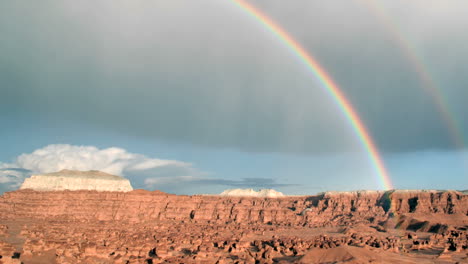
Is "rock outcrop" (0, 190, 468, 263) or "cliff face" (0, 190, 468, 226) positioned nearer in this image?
"rock outcrop" (0, 190, 468, 263)

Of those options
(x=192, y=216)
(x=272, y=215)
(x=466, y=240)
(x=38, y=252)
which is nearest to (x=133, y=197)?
(x=192, y=216)

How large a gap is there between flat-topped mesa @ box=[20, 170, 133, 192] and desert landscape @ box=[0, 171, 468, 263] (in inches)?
31.4

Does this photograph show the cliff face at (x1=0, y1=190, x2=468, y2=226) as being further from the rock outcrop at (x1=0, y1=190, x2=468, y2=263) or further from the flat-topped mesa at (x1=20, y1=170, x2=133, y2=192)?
the flat-topped mesa at (x1=20, y1=170, x2=133, y2=192)

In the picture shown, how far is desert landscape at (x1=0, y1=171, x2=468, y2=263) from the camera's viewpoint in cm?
5192

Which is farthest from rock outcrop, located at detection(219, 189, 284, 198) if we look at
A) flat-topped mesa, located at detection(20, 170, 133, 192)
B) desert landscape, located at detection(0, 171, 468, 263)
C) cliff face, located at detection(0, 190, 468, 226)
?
flat-topped mesa, located at detection(20, 170, 133, 192)

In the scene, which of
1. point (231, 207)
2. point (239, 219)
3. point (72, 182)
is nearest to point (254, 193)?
point (231, 207)

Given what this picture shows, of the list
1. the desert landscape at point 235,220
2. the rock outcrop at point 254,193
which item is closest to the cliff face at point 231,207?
the desert landscape at point 235,220

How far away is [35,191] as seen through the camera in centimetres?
11500

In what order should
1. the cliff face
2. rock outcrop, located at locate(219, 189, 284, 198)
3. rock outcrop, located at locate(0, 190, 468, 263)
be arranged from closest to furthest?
rock outcrop, located at locate(0, 190, 468, 263) < the cliff face < rock outcrop, located at locate(219, 189, 284, 198)

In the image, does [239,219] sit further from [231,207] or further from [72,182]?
[72,182]

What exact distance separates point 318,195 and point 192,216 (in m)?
47.7

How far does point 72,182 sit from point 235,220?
203 ft

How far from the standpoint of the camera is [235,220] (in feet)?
357

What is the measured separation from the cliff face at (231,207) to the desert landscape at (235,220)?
0.90 feet
